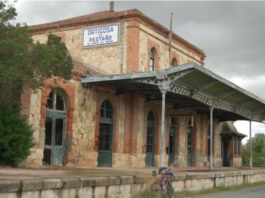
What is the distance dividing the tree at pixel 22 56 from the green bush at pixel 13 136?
33.4 inches

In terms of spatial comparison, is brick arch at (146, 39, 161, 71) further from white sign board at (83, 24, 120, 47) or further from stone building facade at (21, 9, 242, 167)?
white sign board at (83, 24, 120, 47)

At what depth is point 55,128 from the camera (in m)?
Result: 16.3

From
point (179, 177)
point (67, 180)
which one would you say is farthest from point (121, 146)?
point (67, 180)

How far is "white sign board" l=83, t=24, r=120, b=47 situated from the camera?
69.9 feet

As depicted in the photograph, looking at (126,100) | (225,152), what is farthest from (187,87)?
(225,152)

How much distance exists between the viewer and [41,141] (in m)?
14.9

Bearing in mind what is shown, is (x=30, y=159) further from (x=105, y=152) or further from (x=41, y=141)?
(x=105, y=152)

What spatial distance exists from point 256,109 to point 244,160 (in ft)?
48.8

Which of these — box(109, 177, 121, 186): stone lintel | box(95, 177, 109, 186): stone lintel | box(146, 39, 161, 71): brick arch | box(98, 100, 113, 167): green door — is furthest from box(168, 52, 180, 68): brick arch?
box(95, 177, 109, 186): stone lintel

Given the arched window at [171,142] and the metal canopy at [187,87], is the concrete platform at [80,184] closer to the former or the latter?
the metal canopy at [187,87]

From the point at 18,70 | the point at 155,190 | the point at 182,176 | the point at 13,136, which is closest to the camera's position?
the point at 18,70

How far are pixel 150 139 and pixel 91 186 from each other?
40.4ft

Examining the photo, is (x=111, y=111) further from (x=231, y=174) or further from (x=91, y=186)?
(x=91, y=186)

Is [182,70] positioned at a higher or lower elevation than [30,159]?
higher
